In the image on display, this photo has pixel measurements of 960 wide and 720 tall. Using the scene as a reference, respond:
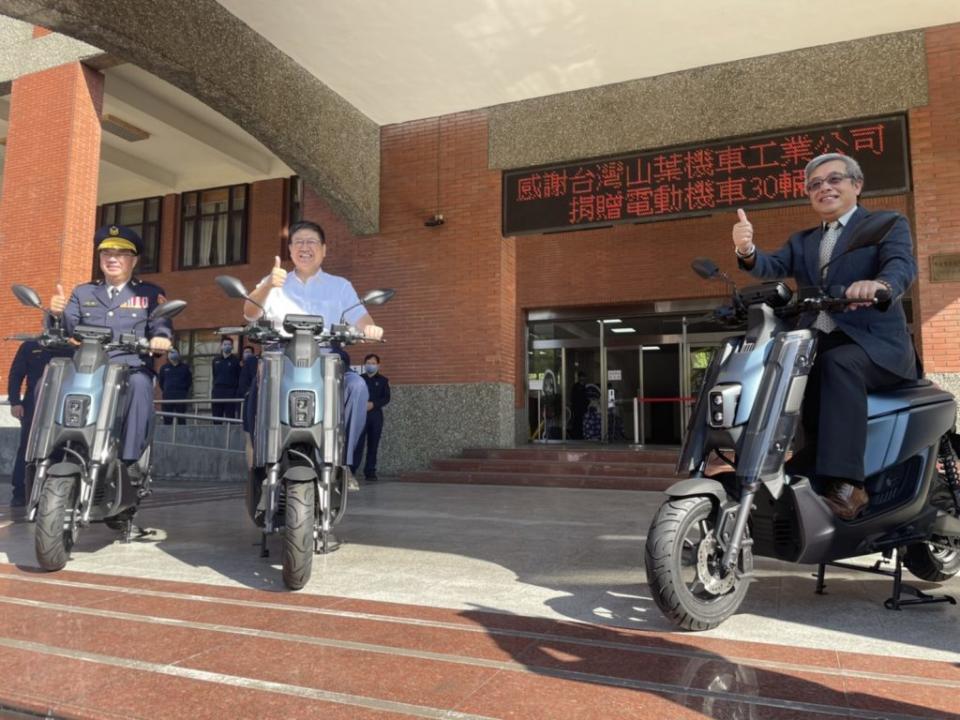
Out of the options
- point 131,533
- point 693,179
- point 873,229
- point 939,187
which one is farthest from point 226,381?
point 873,229

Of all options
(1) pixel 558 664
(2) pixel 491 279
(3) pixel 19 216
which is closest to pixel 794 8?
(2) pixel 491 279

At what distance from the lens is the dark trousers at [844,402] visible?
2.48 meters

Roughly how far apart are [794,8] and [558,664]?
7.69m

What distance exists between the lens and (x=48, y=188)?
1033cm

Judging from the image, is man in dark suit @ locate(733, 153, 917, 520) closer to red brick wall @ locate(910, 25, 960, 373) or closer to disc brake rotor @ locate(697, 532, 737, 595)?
disc brake rotor @ locate(697, 532, 737, 595)

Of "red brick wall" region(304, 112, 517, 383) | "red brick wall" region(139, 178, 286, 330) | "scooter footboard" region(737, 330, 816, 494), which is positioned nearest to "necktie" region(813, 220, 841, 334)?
"scooter footboard" region(737, 330, 816, 494)

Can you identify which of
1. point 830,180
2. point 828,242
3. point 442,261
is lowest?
point 828,242

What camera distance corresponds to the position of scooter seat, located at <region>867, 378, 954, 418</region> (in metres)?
2.62

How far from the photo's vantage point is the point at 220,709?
1.67 meters

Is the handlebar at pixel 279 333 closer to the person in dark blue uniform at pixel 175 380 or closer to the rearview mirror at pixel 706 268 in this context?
the rearview mirror at pixel 706 268

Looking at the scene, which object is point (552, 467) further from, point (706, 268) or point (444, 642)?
point (444, 642)

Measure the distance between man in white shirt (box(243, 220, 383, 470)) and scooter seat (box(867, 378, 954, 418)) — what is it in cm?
221

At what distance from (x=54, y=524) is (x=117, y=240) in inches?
65.2

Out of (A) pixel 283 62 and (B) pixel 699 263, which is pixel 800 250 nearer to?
(B) pixel 699 263
